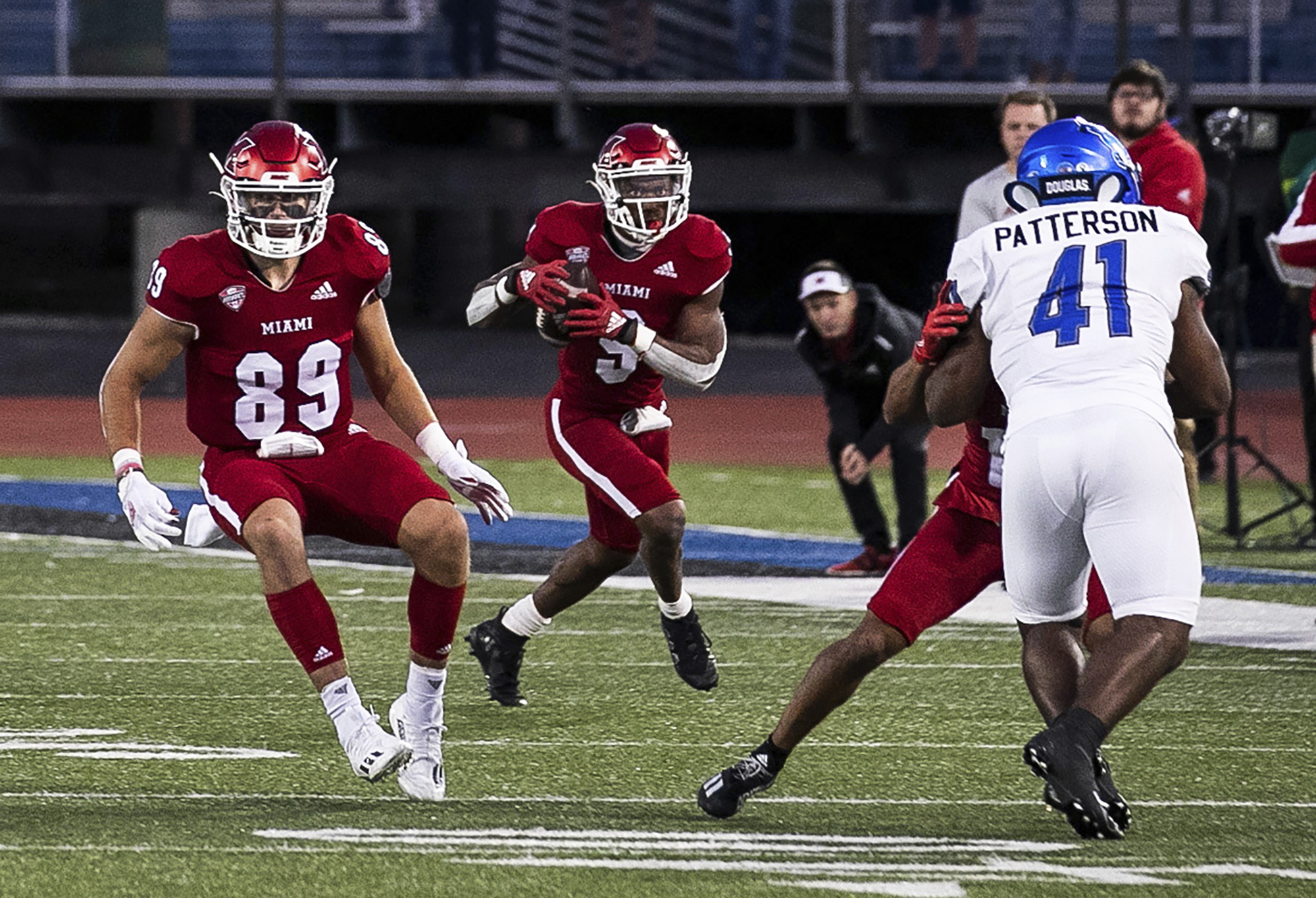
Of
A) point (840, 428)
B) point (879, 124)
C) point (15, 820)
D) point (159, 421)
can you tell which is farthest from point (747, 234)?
point (15, 820)

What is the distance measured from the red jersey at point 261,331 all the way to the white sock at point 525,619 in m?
1.20

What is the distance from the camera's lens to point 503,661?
6.46 m

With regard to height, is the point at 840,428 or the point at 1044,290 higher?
the point at 1044,290

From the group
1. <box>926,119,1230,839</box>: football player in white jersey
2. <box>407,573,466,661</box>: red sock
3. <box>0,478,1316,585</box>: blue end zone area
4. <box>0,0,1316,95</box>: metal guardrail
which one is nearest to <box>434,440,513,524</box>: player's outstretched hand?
<box>407,573,466,661</box>: red sock

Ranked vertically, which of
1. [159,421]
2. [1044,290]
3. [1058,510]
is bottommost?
[159,421]

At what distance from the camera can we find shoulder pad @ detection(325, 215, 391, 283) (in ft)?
18.0

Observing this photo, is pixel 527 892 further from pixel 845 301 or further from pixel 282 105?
pixel 282 105

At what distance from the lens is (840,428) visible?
9477 mm

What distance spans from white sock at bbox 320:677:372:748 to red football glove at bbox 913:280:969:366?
4.70 ft

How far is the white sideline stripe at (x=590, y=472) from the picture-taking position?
6.38 meters

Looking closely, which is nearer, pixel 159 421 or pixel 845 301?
pixel 845 301

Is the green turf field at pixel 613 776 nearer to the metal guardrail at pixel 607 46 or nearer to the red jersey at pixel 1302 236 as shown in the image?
the red jersey at pixel 1302 236

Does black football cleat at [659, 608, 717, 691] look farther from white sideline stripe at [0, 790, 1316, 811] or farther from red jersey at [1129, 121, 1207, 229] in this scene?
red jersey at [1129, 121, 1207, 229]

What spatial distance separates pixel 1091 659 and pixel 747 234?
1806 cm
